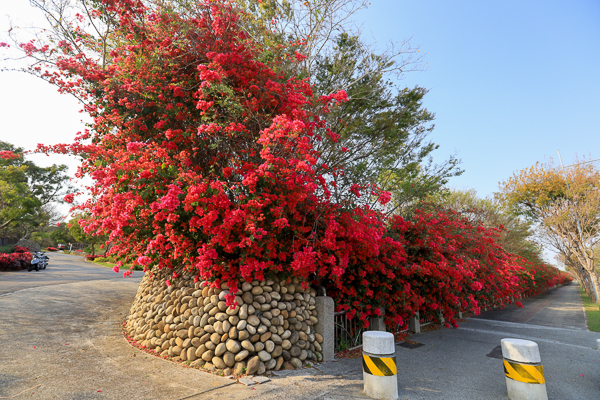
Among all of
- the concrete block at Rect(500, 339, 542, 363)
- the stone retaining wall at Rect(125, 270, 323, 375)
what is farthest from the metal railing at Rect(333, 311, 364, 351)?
the concrete block at Rect(500, 339, 542, 363)

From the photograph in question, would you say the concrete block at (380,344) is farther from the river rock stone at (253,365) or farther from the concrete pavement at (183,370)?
the river rock stone at (253,365)

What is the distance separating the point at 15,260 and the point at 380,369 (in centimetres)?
2130

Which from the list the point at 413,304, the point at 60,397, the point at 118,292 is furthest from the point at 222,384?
the point at 118,292

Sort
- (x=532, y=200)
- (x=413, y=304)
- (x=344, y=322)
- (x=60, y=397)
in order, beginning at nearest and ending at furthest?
(x=60, y=397) → (x=344, y=322) → (x=413, y=304) → (x=532, y=200)

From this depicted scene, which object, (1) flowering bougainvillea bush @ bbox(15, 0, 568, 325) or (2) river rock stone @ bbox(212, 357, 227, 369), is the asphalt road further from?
(2) river rock stone @ bbox(212, 357, 227, 369)

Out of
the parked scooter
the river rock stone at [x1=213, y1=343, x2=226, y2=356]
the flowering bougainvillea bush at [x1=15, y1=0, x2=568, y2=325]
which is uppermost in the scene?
the flowering bougainvillea bush at [x1=15, y1=0, x2=568, y2=325]

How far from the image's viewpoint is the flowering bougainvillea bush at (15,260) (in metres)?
16.2

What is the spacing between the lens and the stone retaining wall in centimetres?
464

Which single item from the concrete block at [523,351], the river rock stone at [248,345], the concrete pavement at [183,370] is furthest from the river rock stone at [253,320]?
the concrete block at [523,351]

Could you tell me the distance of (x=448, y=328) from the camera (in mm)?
9094

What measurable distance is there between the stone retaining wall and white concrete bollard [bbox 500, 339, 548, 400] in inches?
111

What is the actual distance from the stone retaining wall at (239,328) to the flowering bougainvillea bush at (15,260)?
1635 centimetres

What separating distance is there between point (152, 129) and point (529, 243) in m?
25.7

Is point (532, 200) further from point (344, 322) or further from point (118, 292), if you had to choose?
point (118, 292)
